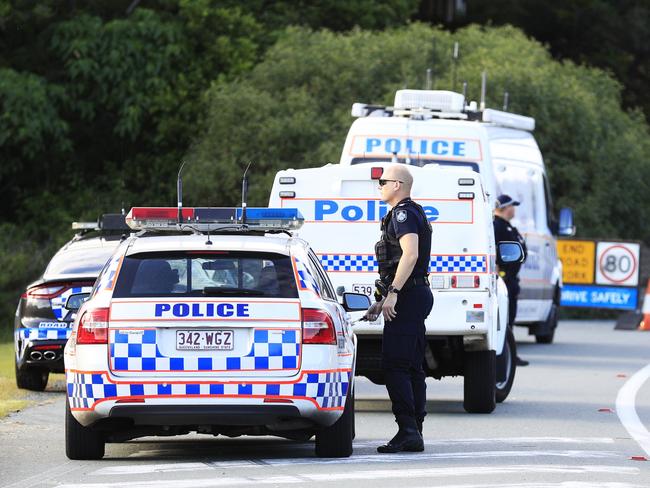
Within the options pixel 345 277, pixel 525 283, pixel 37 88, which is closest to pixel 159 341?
pixel 345 277

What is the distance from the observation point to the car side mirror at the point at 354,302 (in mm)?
10961

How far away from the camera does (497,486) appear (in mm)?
9352

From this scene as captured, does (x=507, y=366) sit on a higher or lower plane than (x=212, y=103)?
lower

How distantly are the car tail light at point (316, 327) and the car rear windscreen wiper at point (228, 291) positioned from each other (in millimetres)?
299

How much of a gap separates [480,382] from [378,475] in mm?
4506

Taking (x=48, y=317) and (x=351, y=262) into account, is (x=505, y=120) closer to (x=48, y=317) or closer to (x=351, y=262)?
(x=48, y=317)

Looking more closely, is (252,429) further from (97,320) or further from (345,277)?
(345,277)

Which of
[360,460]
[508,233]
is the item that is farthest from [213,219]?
[508,233]

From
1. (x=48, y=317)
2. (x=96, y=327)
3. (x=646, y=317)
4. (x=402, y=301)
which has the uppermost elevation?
(x=402, y=301)

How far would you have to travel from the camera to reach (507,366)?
1552 cm

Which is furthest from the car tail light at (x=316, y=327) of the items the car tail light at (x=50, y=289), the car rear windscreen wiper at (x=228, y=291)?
the car tail light at (x=50, y=289)

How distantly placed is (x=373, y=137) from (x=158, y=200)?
61.4 feet

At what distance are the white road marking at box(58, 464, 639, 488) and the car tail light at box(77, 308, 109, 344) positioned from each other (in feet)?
3.02

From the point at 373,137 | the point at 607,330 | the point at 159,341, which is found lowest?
the point at 607,330
